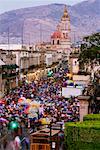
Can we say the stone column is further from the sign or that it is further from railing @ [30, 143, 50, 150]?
the sign

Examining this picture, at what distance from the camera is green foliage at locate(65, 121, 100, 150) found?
23.2 meters

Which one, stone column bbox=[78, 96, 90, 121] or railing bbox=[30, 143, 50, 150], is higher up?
stone column bbox=[78, 96, 90, 121]

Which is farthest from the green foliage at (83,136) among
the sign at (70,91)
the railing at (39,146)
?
the sign at (70,91)

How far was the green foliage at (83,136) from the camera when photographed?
76.0ft

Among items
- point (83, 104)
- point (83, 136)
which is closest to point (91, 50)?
point (83, 104)

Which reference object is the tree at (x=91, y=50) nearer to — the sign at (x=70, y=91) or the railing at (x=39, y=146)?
the sign at (x=70, y=91)

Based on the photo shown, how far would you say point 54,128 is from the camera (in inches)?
1151

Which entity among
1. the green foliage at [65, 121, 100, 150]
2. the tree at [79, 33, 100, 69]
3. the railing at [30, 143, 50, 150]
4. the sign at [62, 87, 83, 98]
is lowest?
the sign at [62, 87, 83, 98]

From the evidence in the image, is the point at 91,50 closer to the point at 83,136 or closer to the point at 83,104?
the point at 83,104

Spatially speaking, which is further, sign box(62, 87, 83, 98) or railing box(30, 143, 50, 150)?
sign box(62, 87, 83, 98)

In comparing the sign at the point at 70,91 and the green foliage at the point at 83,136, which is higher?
the green foliage at the point at 83,136

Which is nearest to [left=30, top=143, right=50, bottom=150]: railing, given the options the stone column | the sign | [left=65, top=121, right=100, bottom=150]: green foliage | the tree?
[left=65, top=121, right=100, bottom=150]: green foliage

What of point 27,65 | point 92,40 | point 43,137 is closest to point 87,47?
point 92,40

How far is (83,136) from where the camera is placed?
77.3 feet
